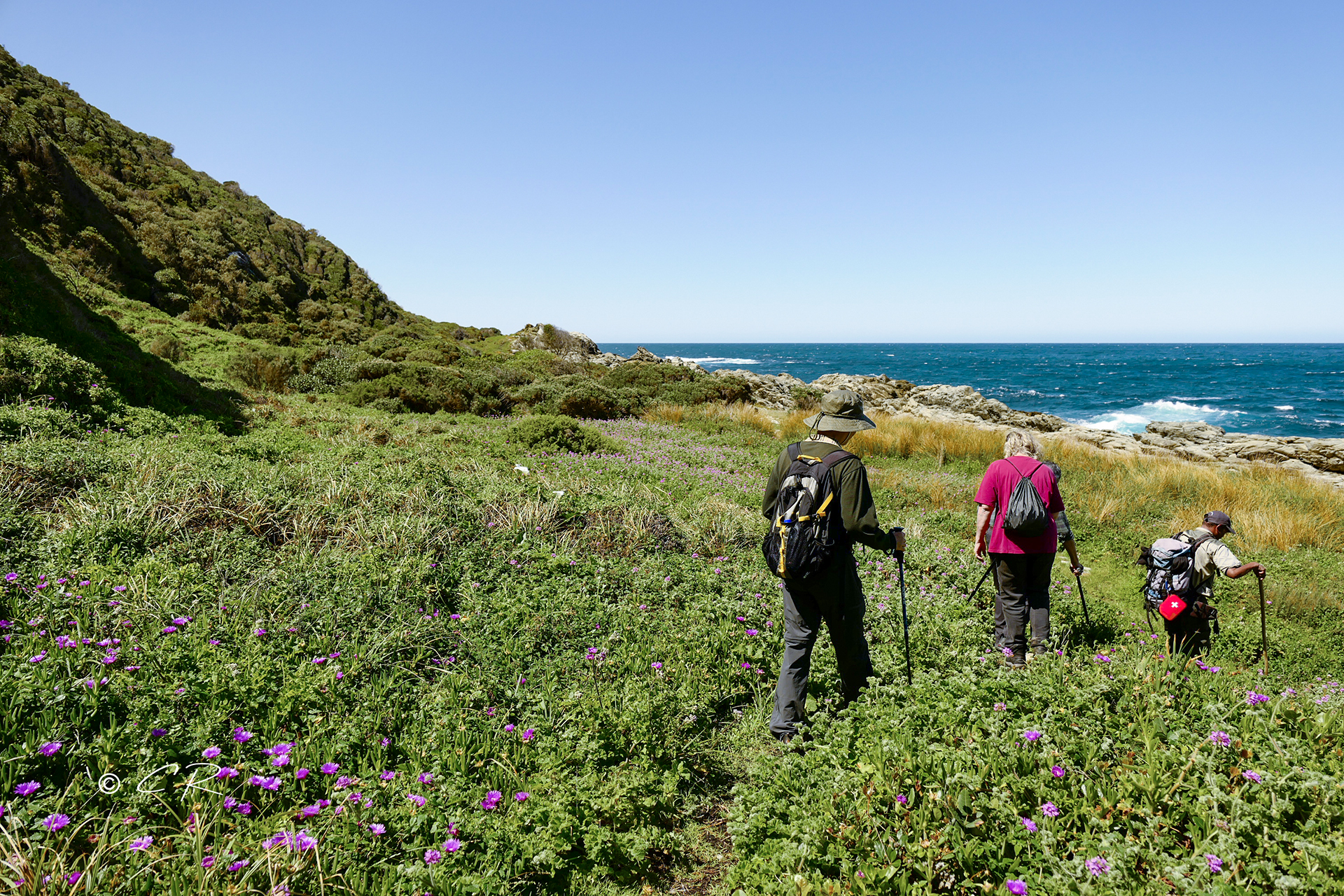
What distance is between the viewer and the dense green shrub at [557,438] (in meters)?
11.6

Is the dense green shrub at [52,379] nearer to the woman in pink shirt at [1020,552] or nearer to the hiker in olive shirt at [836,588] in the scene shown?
the hiker in olive shirt at [836,588]

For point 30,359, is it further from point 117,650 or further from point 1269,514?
point 1269,514

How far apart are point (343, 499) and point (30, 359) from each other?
5280mm

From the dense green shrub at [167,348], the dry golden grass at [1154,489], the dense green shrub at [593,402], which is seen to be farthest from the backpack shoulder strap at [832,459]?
the dense green shrub at [167,348]

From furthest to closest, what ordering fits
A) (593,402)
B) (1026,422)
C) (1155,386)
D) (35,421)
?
(1155,386) < (1026,422) < (593,402) < (35,421)

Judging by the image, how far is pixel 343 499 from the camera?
6.86 m

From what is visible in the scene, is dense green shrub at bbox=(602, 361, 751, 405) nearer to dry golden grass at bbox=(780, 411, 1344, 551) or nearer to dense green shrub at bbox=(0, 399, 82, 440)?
dry golden grass at bbox=(780, 411, 1344, 551)

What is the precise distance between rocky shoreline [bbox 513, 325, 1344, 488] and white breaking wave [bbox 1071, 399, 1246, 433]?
26.0 feet

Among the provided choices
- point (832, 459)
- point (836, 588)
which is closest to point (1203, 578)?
point (836, 588)

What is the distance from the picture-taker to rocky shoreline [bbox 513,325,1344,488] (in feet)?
72.9

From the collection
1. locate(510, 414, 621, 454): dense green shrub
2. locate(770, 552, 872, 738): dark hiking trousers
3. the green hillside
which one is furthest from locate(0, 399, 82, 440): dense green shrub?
locate(770, 552, 872, 738): dark hiking trousers

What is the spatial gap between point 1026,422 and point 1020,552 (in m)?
28.9

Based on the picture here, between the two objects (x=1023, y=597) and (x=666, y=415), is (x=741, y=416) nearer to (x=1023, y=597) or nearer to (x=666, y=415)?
(x=666, y=415)

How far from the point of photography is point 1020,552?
5.25 metres
